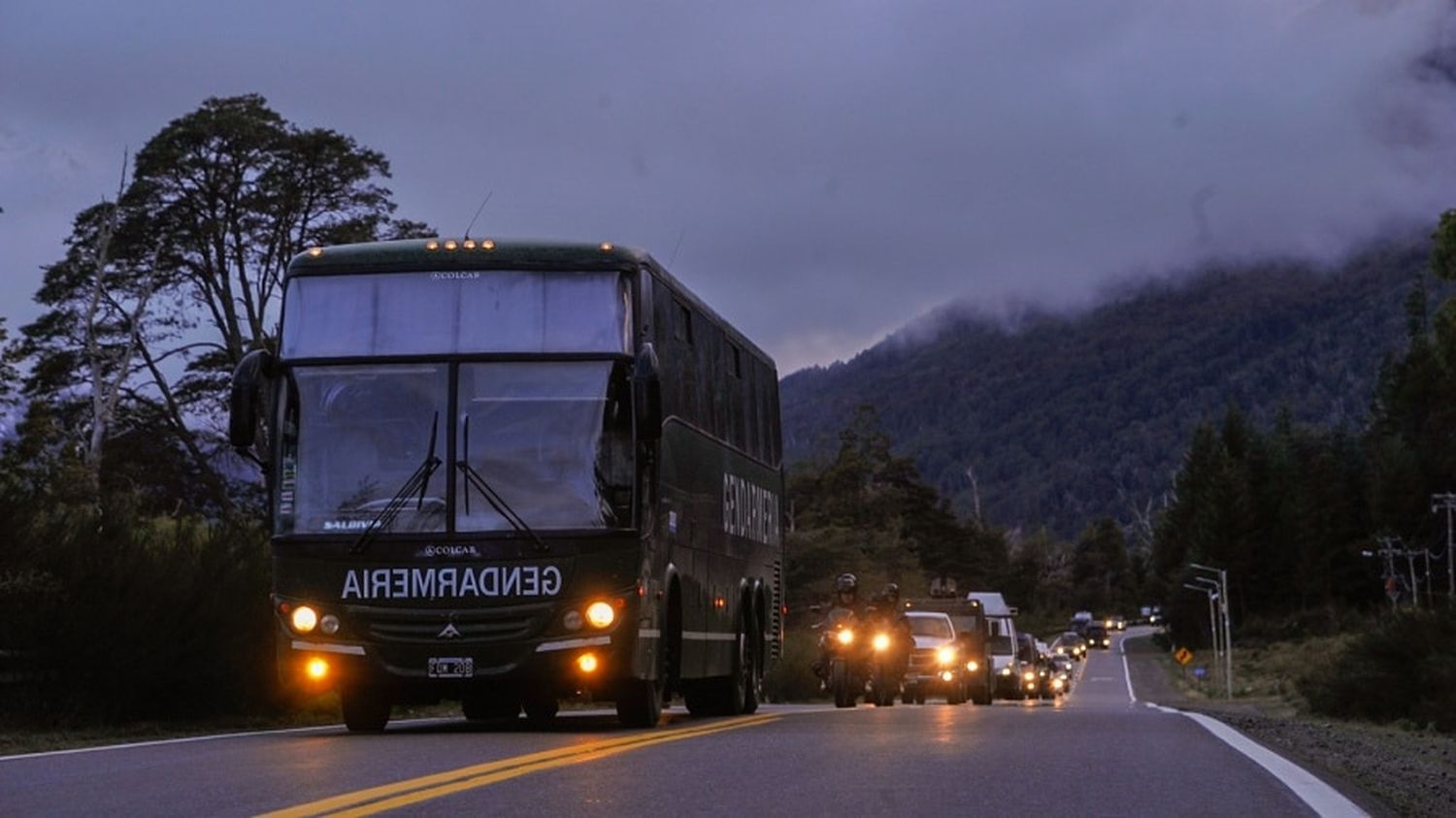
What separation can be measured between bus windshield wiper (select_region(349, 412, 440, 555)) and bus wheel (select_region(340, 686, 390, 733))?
1637 mm

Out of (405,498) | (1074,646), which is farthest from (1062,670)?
(405,498)

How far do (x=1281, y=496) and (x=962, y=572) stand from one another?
24.6 meters

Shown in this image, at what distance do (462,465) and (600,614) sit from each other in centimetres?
156

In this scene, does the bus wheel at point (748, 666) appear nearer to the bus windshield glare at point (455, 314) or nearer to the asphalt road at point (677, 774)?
the asphalt road at point (677, 774)

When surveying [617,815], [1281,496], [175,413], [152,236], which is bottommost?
[617,815]

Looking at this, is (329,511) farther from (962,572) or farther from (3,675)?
(962,572)

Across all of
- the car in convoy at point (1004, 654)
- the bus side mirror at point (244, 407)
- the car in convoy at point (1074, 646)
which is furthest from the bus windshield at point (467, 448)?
the car in convoy at point (1074, 646)

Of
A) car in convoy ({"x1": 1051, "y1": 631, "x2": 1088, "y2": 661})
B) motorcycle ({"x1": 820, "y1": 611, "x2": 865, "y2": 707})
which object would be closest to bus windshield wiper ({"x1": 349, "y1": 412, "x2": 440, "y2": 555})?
motorcycle ({"x1": 820, "y1": 611, "x2": 865, "y2": 707})

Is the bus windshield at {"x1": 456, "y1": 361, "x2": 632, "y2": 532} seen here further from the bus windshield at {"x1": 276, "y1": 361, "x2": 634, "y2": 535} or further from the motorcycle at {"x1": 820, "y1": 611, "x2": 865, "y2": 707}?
the motorcycle at {"x1": 820, "y1": 611, "x2": 865, "y2": 707}

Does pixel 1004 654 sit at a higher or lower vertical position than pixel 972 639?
higher

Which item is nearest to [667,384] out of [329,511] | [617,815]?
[329,511]

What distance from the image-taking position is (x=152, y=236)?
44.1m

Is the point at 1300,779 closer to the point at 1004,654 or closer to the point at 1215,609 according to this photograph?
the point at 1004,654

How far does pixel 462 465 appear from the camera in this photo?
1725 cm
